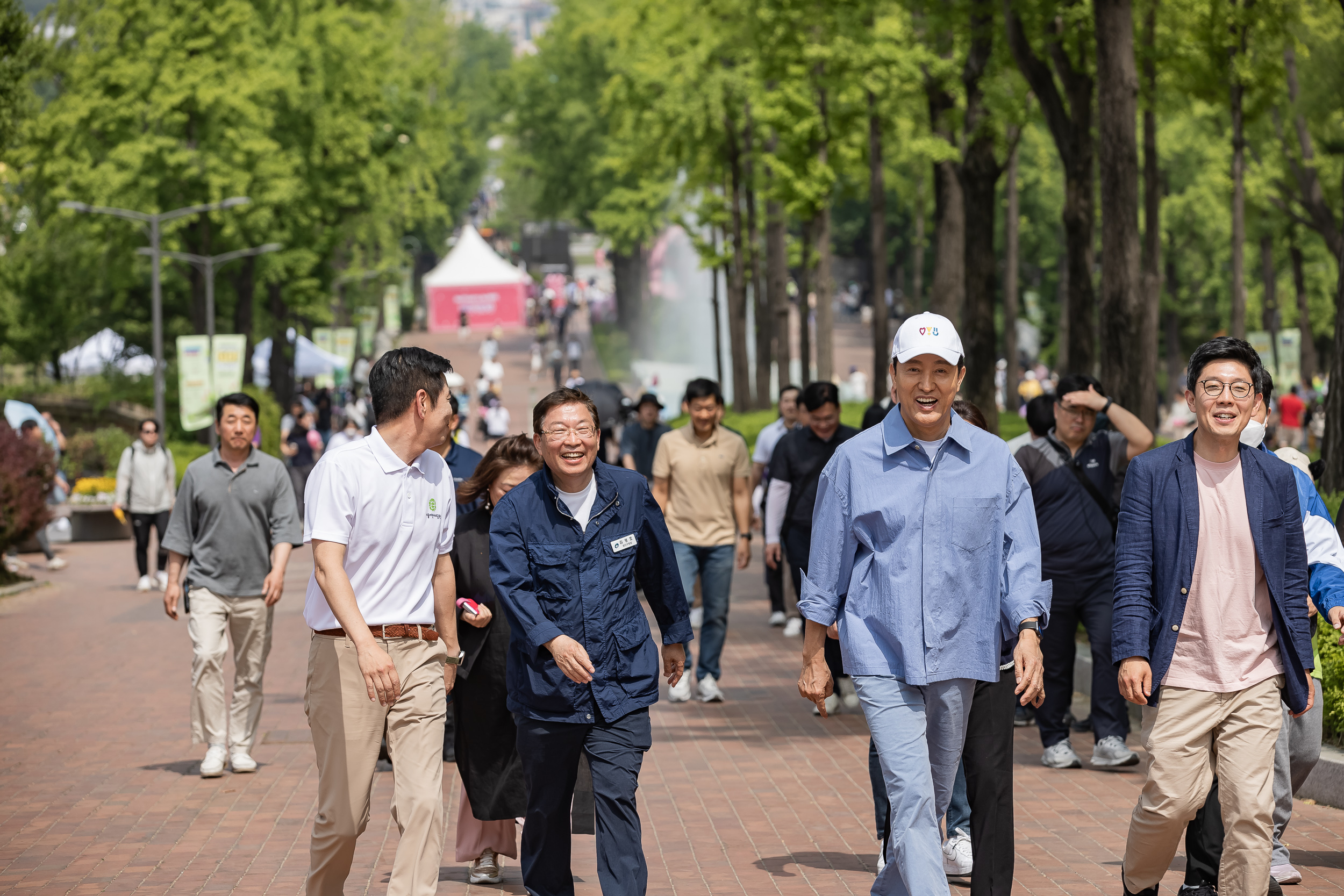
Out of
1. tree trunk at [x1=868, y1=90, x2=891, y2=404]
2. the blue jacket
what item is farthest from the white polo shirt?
tree trunk at [x1=868, y1=90, x2=891, y2=404]

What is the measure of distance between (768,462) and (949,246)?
34.5 feet

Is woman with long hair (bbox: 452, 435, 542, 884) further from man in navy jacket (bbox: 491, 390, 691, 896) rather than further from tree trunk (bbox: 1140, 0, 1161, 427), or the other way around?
tree trunk (bbox: 1140, 0, 1161, 427)

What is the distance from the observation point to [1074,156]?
60.5ft

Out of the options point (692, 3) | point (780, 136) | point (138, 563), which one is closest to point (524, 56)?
point (692, 3)

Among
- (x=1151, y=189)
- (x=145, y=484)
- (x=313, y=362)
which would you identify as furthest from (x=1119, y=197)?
(x=313, y=362)

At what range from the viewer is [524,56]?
201 ft

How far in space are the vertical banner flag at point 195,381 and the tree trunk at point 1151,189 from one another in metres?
17.0

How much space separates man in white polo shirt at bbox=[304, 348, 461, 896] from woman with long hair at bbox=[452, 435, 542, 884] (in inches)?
34.6

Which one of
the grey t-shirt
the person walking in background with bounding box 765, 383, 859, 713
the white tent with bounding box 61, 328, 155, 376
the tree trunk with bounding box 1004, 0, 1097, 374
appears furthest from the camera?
the white tent with bounding box 61, 328, 155, 376

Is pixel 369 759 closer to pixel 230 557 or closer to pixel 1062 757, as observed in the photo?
pixel 230 557

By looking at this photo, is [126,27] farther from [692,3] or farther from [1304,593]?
[1304,593]

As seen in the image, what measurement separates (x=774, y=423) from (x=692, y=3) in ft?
69.4

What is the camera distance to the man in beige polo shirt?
11.0 metres

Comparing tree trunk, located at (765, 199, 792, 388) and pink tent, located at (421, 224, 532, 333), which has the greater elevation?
pink tent, located at (421, 224, 532, 333)
